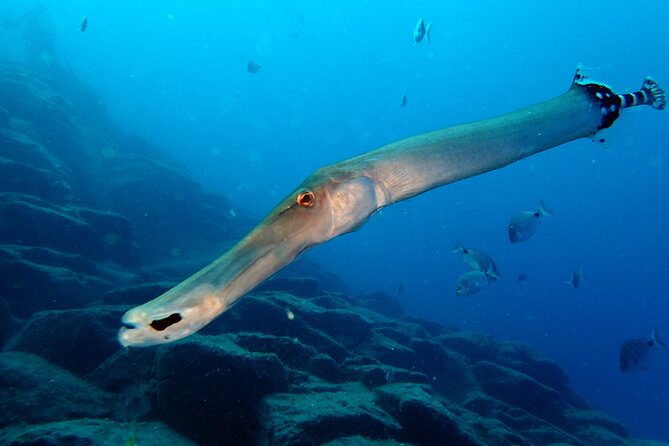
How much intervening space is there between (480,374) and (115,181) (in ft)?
82.0

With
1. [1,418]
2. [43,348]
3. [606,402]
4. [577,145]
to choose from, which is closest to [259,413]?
[1,418]

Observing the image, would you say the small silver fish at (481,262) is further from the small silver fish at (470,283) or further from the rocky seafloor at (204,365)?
the rocky seafloor at (204,365)

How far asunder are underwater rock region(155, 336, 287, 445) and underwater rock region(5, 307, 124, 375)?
1.92 meters

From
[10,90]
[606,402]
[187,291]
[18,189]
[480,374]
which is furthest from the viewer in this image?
[606,402]

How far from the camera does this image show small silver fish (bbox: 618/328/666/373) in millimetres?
10375

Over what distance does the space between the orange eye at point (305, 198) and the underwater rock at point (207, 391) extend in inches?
174

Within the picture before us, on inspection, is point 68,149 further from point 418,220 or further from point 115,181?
point 418,220

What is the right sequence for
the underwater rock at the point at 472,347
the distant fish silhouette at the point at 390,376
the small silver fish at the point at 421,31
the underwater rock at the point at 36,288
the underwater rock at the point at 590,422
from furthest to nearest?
the underwater rock at the point at 472,347
the underwater rock at the point at 590,422
the small silver fish at the point at 421,31
the underwater rock at the point at 36,288
the distant fish silhouette at the point at 390,376

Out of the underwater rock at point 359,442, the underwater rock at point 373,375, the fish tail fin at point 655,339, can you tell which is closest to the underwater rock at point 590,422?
the fish tail fin at point 655,339

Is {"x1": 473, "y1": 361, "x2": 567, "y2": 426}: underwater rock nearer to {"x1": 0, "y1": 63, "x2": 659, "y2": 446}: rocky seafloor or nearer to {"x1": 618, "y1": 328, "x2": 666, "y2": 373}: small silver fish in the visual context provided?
{"x1": 0, "y1": 63, "x2": 659, "y2": 446}: rocky seafloor

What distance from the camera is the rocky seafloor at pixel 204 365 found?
5.36 meters

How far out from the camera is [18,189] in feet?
53.6

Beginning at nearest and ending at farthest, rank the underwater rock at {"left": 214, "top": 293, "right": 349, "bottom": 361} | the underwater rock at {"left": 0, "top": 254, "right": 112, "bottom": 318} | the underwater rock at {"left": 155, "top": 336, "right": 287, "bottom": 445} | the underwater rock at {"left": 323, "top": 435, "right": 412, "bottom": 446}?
the underwater rock at {"left": 323, "top": 435, "right": 412, "bottom": 446} → the underwater rock at {"left": 155, "top": 336, "right": 287, "bottom": 445} → the underwater rock at {"left": 214, "top": 293, "right": 349, "bottom": 361} → the underwater rock at {"left": 0, "top": 254, "right": 112, "bottom": 318}

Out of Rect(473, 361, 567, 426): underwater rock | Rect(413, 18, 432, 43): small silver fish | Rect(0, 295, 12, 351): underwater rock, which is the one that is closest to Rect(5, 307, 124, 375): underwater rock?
Rect(0, 295, 12, 351): underwater rock
